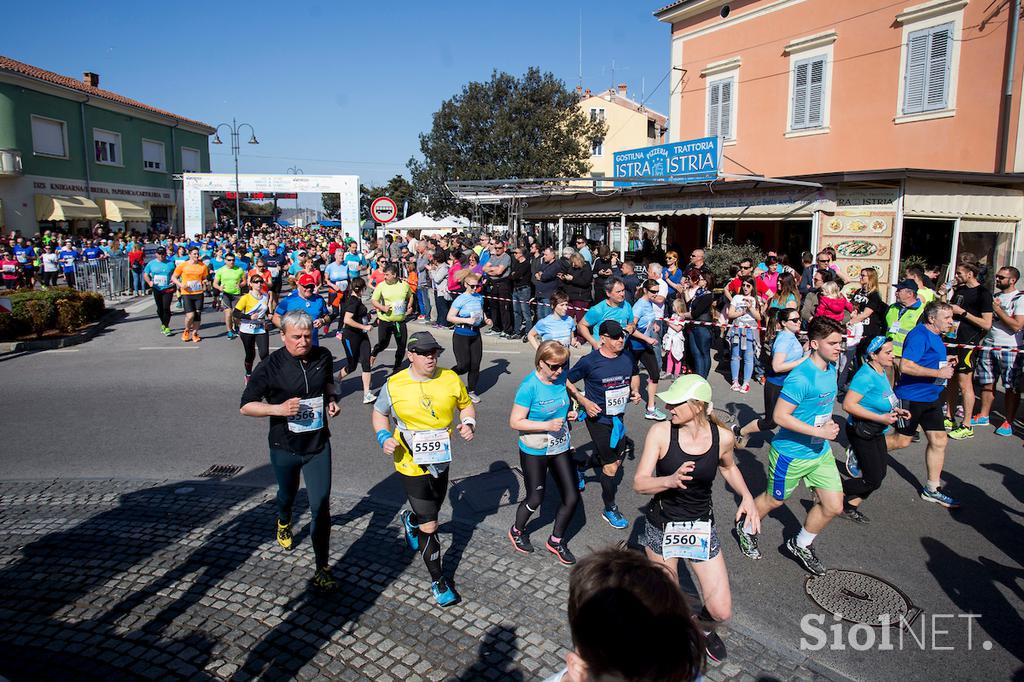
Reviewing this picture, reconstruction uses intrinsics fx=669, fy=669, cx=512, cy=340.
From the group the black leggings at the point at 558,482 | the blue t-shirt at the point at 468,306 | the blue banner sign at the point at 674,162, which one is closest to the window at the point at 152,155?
the blue banner sign at the point at 674,162

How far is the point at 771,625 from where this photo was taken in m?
4.23

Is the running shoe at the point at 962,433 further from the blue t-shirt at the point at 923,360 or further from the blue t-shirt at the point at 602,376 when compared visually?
the blue t-shirt at the point at 602,376

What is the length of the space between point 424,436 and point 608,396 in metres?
1.89

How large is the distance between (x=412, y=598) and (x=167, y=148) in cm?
4617

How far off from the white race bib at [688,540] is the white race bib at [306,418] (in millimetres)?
2542

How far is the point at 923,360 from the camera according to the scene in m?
6.13

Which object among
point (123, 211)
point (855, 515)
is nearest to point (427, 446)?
point (855, 515)

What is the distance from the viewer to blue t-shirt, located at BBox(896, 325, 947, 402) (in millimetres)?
6078

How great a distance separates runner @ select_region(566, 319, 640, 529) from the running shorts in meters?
1.31

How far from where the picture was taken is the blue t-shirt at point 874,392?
523cm

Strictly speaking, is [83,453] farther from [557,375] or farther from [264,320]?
[557,375]

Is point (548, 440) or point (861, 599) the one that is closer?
point (861, 599)

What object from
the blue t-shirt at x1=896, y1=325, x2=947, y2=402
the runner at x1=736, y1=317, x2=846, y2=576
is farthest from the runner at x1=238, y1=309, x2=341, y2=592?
the blue t-shirt at x1=896, y1=325, x2=947, y2=402

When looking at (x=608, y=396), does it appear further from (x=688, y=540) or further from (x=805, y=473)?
(x=688, y=540)
